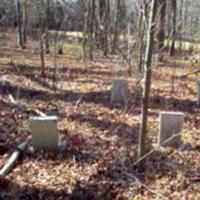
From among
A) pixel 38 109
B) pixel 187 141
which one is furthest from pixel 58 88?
pixel 187 141

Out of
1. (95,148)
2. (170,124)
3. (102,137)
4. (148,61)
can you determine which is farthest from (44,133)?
(148,61)

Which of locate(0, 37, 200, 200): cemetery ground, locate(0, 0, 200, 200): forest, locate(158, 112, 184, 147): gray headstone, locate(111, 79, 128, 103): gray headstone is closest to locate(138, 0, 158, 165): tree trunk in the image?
locate(0, 0, 200, 200): forest

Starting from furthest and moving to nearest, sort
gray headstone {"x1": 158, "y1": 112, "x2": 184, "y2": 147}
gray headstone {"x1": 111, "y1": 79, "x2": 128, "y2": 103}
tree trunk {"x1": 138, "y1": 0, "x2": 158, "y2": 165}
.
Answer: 1. gray headstone {"x1": 111, "y1": 79, "x2": 128, "y2": 103}
2. gray headstone {"x1": 158, "y1": 112, "x2": 184, "y2": 147}
3. tree trunk {"x1": 138, "y1": 0, "x2": 158, "y2": 165}

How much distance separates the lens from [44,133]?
24.1 ft

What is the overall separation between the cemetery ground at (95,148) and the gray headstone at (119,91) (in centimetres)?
18

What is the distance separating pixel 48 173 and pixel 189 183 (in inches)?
74.8

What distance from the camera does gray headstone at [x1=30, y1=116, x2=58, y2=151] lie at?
7.28 m

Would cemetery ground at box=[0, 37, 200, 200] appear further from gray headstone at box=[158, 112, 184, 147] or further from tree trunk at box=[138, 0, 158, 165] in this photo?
tree trunk at box=[138, 0, 158, 165]

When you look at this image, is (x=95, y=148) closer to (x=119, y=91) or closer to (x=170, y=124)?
(x=170, y=124)

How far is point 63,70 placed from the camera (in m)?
16.5

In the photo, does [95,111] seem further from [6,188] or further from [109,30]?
[109,30]

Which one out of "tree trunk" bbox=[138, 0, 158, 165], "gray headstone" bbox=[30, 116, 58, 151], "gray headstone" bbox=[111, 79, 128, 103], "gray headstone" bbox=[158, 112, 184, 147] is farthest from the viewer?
"gray headstone" bbox=[111, 79, 128, 103]

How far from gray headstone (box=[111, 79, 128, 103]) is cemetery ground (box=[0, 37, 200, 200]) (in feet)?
0.60

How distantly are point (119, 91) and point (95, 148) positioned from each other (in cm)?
348
